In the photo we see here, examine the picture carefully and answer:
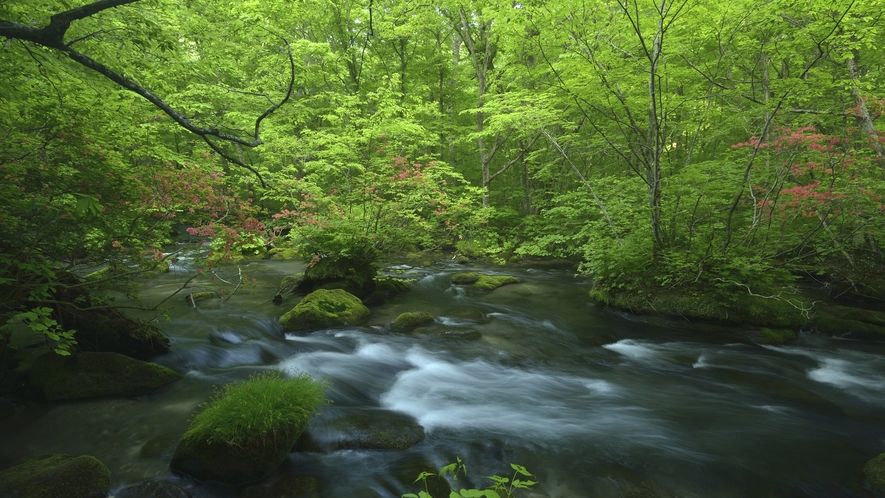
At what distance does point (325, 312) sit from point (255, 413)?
16.0 feet

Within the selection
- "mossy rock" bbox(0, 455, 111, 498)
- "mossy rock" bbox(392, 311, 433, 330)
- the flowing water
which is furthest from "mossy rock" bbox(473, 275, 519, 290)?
"mossy rock" bbox(0, 455, 111, 498)

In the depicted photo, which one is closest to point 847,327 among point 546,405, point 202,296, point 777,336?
point 777,336

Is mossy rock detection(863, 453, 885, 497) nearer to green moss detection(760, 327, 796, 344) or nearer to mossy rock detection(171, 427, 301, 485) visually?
green moss detection(760, 327, 796, 344)

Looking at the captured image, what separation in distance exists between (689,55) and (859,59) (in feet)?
17.9

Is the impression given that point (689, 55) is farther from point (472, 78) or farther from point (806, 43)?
point (472, 78)

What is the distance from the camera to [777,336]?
24.8 ft

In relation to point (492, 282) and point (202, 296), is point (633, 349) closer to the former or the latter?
point (492, 282)

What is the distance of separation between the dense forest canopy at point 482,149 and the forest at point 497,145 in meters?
0.05

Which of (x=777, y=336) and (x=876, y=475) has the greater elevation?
(x=777, y=336)

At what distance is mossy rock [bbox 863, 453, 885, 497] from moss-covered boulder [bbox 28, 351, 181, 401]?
787 cm

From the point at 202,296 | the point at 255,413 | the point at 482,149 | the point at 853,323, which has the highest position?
the point at 482,149

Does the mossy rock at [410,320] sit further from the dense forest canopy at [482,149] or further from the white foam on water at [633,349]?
the white foam on water at [633,349]

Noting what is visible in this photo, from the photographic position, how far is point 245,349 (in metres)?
6.99

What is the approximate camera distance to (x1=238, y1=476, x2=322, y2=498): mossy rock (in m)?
3.49
